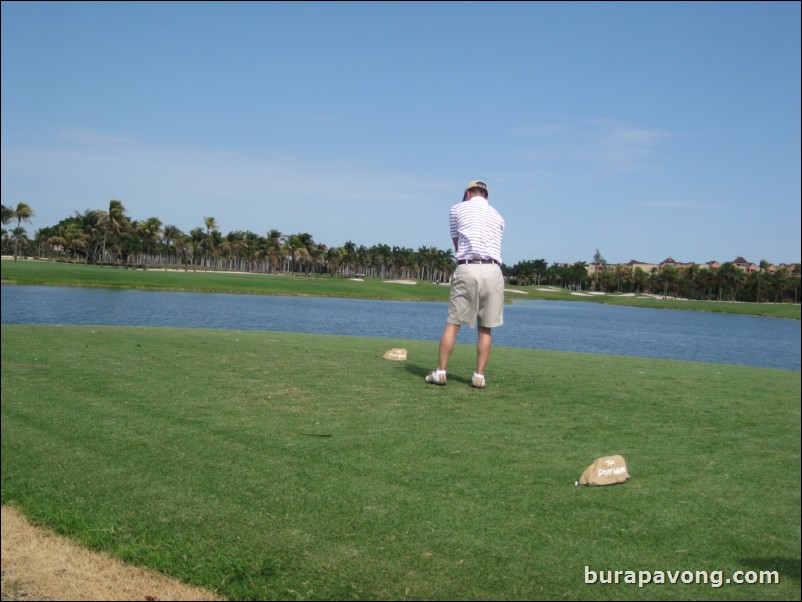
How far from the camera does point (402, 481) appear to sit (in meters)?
4.38

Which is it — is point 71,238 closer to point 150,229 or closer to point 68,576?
point 150,229

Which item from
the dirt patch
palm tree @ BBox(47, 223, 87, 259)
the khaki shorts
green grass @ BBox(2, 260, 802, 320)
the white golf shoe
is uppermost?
palm tree @ BBox(47, 223, 87, 259)

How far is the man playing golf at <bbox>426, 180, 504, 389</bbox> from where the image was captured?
7555 millimetres

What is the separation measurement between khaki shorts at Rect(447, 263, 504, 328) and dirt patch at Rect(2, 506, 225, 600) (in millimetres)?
4690

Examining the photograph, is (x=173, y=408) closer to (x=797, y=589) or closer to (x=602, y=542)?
(x=602, y=542)

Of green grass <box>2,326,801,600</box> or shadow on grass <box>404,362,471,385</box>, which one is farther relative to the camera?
shadow on grass <box>404,362,471,385</box>

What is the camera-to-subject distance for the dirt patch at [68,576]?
3.31 meters

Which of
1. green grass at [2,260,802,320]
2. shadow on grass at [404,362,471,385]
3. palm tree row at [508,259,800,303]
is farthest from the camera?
palm tree row at [508,259,800,303]

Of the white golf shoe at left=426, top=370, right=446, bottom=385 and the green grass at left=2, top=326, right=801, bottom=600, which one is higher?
the white golf shoe at left=426, top=370, right=446, bottom=385

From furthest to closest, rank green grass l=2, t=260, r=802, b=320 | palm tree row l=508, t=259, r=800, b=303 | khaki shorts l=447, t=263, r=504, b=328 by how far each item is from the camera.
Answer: palm tree row l=508, t=259, r=800, b=303, green grass l=2, t=260, r=802, b=320, khaki shorts l=447, t=263, r=504, b=328

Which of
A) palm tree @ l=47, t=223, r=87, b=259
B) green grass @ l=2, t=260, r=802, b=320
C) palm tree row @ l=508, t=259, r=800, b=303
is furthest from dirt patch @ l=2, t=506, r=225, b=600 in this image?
palm tree row @ l=508, t=259, r=800, b=303

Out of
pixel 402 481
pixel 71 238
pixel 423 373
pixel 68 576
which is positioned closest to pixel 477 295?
pixel 423 373

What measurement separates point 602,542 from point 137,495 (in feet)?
9.28

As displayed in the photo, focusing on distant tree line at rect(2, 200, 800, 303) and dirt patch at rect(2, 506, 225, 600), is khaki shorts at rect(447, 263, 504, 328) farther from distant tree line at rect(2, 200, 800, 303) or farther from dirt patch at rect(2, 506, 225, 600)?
distant tree line at rect(2, 200, 800, 303)
